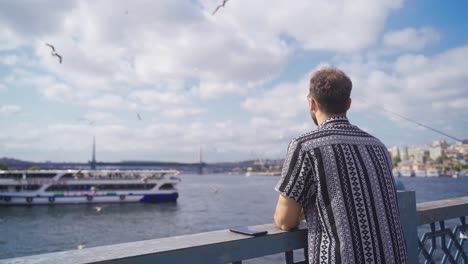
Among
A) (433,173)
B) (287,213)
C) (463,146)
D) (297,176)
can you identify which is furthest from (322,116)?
(433,173)

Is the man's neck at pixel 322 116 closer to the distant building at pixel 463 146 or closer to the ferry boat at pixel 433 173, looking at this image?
the distant building at pixel 463 146

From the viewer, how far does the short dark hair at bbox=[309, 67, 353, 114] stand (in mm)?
1956

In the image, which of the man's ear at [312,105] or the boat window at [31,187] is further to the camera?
the boat window at [31,187]

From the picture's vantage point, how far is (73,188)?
52.1m

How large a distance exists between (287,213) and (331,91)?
0.66 metres

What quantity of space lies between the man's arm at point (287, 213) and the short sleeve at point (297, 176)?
0.05 metres

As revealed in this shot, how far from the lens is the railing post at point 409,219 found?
268 centimetres

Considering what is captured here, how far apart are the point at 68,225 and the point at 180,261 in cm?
3870

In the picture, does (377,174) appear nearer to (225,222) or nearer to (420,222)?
(420,222)

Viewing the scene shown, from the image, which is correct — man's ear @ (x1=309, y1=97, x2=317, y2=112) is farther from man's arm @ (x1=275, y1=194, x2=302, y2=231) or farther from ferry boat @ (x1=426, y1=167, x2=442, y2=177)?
ferry boat @ (x1=426, y1=167, x2=442, y2=177)

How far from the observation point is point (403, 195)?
2680 millimetres

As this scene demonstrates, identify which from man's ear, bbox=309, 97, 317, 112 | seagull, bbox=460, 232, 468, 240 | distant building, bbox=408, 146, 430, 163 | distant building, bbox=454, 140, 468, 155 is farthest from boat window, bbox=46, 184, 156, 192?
distant building, bbox=408, 146, 430, 163

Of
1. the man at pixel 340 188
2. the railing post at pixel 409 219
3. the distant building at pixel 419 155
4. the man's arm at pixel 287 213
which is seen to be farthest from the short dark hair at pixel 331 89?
the distant building at pixel 419 155

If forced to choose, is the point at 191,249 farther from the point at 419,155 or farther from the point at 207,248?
the point at 419,155
